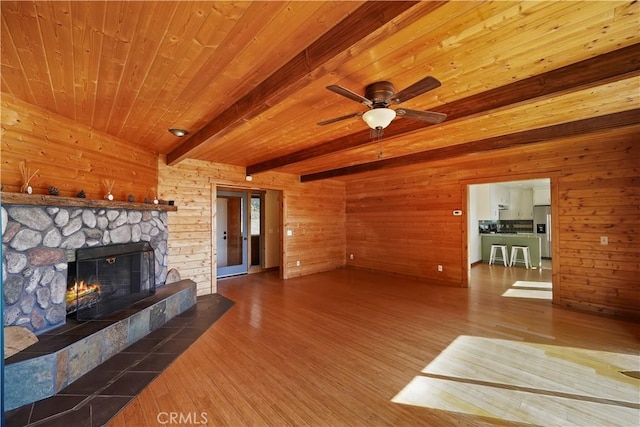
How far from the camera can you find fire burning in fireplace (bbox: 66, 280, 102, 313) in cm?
282

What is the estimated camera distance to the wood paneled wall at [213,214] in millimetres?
4633

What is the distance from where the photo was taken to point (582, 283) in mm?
4098

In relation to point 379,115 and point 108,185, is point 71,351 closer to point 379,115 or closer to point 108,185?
point 108,185

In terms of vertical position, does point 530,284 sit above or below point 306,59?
below

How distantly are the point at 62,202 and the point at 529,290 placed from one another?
7.23m

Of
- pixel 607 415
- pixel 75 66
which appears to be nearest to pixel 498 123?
pixel 607 415

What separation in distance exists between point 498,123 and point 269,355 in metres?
3.79

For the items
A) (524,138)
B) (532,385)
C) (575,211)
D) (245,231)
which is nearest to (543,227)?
(575,211)

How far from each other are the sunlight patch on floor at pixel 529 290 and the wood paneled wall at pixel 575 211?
0.47m

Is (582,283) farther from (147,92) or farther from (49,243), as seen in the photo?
(49,243)

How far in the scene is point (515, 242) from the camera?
7.41 meters

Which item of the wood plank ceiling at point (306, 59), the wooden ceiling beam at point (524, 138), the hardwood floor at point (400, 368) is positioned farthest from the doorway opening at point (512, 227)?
the wood plank ceiling at point (306, 59)

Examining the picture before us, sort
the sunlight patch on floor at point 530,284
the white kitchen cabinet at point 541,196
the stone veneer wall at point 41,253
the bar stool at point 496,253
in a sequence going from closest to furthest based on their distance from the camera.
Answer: the stone veneer wall at point 41,253, the sunlight patch on floor at point 530,284, the bar stool at point 496,253, the white kitchen cabinet at point 541,196

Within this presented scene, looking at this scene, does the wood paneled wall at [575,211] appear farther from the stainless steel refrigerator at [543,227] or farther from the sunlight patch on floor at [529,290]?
the stainless steel refrigerator at [543,227]
